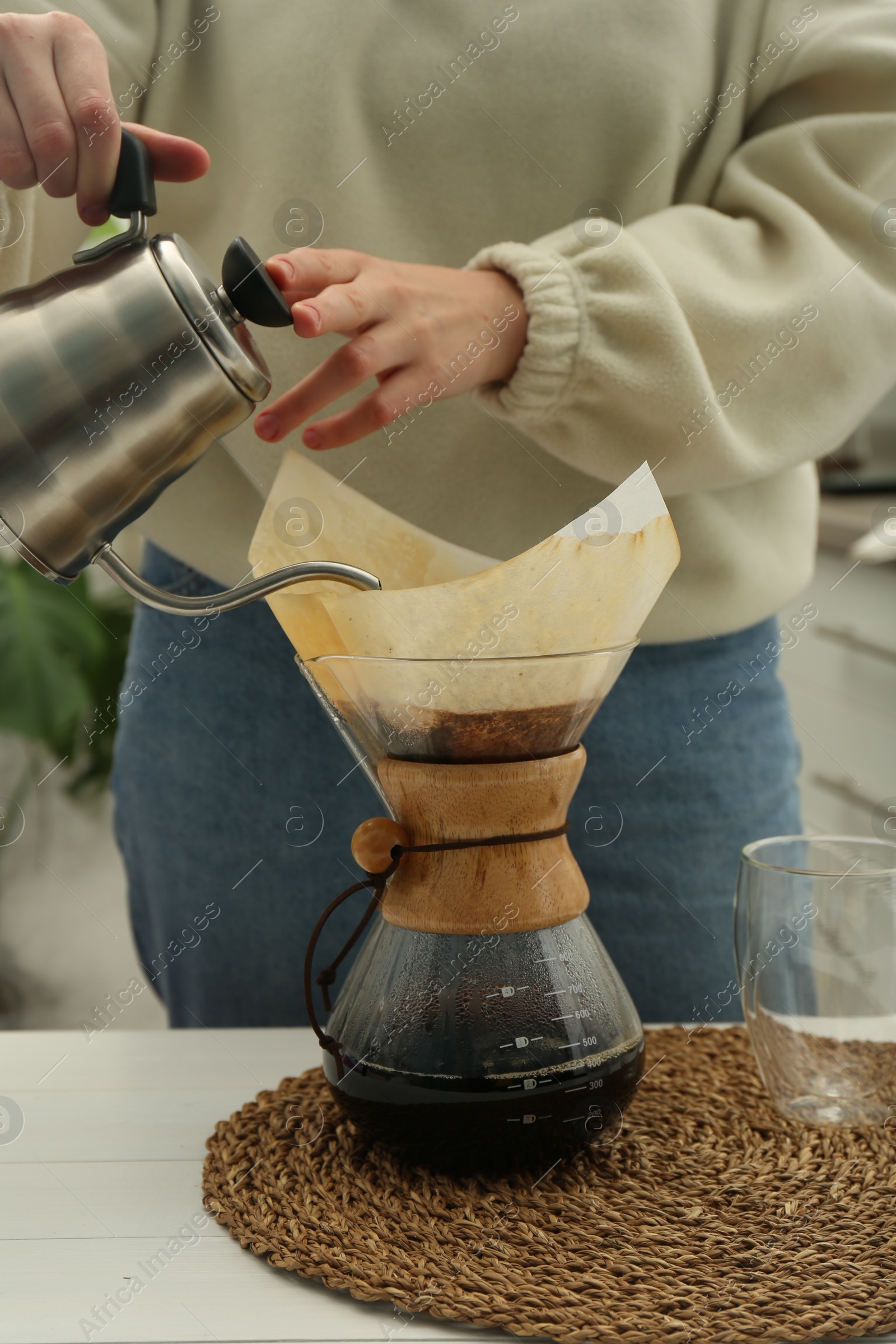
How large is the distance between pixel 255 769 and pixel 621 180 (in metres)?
0.49

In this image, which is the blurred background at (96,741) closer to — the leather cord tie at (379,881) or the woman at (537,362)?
the woman at (537,362)

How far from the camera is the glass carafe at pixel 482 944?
1.58ft

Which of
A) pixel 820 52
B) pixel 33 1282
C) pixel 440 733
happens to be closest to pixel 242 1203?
pixel 33 1282

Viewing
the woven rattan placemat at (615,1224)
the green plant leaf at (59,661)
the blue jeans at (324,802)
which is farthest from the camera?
the green plant leaf at (59,661)

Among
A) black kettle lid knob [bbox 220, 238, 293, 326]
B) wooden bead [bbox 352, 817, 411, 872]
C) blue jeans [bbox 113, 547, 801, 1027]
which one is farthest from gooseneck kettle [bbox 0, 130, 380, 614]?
blue jeans [bbox 113, 547, 801, 1027]

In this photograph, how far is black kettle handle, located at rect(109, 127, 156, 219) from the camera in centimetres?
50

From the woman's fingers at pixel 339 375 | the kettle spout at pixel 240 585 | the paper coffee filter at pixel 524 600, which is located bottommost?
the paper coffee filter at pixel 524 600

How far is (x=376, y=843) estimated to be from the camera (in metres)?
0.51

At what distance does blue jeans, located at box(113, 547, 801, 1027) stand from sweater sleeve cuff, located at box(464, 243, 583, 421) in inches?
10.4

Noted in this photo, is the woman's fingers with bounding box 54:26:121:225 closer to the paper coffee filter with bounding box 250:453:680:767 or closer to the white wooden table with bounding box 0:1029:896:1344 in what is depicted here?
the paper coffee filter with bounding box 250:453:680:767

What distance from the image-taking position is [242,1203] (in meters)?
0.49

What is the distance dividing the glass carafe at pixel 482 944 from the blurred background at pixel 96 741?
128 centimetres

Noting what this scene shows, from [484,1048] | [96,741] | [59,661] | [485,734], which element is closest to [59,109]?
[485,734]

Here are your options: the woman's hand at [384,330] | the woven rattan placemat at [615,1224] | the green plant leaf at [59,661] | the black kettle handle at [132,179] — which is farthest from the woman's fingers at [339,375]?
the green plant leaf at [59,661]
